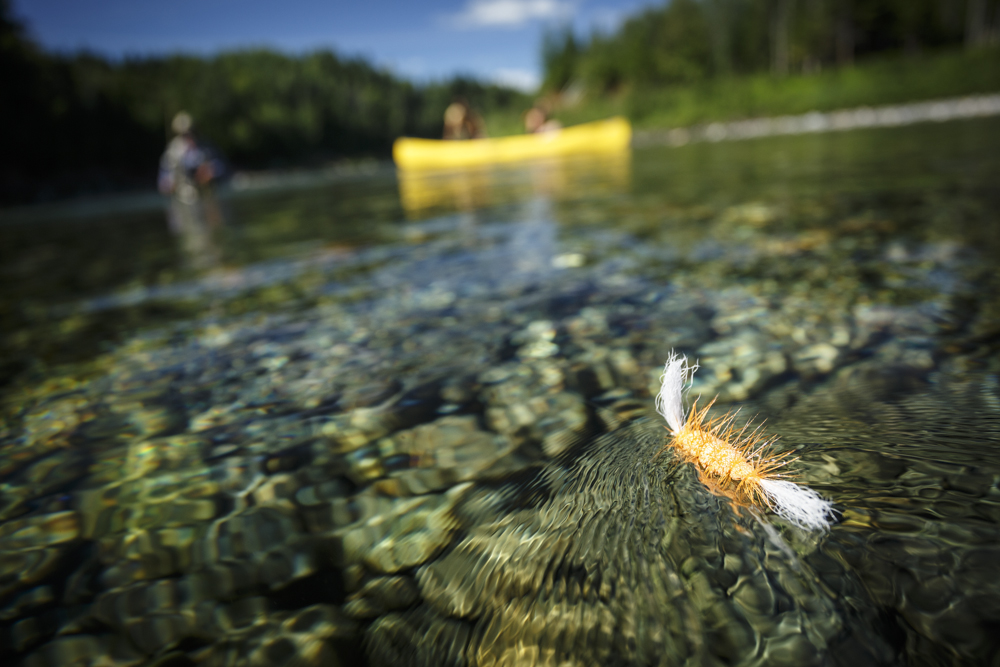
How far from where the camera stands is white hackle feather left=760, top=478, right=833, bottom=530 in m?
1.23

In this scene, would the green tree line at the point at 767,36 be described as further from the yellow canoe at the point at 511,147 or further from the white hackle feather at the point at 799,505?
the white hackle feather at the point at 799,505

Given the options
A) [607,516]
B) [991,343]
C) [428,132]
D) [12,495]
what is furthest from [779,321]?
[428,132]

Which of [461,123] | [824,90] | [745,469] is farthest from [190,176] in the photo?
[824,90]

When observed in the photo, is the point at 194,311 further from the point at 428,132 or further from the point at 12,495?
the point at 428,132

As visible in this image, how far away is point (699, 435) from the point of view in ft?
4.79

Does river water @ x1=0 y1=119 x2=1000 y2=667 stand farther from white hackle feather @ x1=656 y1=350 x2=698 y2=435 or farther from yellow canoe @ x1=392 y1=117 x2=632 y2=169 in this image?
yellow canoe @ x1=392 y1=117 x2=632 y2=169

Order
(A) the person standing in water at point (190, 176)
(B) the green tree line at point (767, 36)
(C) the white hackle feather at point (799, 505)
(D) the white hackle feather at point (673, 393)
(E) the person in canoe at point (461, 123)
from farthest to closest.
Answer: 1. (B) the green tree line at point (767, 36)
2. (E) the person in canoe at point (461, 123)
3. (A) the person standing in water at point (190, 176)
4. (D) the white hackle feather at point (673, 393)
5. (C) the white hackle feather at point (799, 505)

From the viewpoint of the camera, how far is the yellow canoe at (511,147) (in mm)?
26359

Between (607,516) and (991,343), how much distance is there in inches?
78.2

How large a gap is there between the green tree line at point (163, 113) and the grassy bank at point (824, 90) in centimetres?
2522

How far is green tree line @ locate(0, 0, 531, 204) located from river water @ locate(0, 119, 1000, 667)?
31950 mm

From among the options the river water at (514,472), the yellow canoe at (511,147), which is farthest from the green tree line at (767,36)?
the river water at (514,472)

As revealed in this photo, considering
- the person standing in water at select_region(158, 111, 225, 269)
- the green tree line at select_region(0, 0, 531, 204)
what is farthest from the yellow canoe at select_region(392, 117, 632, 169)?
the person standing in water at select_region(158, 111, 225, 269)

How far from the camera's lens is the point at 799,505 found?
4.12 feet
